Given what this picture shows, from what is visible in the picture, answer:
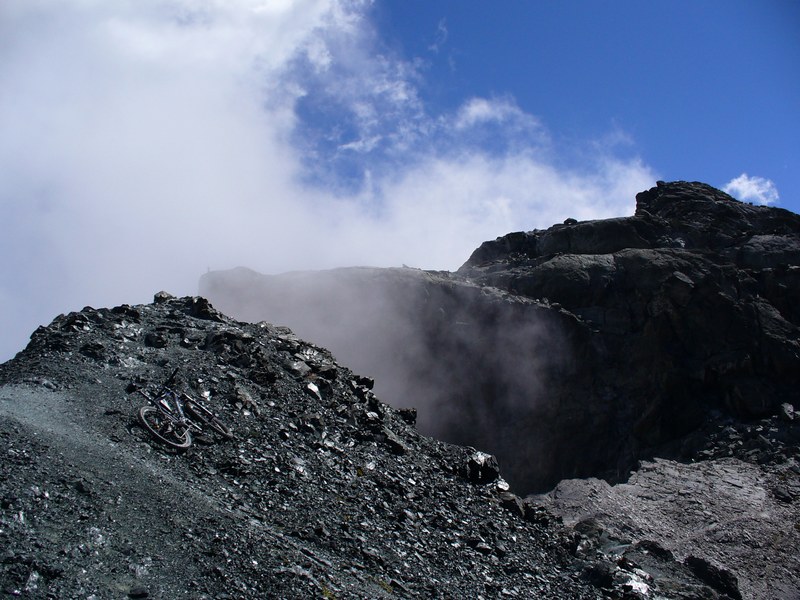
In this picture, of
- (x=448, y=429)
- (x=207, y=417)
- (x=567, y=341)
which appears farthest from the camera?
(x=567, y=341)

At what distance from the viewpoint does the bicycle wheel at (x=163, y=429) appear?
682 inches

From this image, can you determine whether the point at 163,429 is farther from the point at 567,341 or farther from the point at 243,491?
the point at 567,341

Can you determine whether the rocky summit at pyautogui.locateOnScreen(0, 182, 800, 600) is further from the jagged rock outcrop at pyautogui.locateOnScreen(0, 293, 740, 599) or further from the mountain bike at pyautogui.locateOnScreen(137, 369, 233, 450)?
the mountain bike at pyautogui.locateOnScreen(137, 369, 233, 450)

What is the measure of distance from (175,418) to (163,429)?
0.85 m

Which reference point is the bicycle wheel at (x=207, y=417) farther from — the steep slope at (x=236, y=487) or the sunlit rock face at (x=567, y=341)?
the sunlit rock face at (x=567, y=341)

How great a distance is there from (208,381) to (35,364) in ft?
15.0

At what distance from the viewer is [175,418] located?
61.1 feet

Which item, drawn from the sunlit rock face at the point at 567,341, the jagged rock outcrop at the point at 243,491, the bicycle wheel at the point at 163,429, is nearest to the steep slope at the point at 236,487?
the jagged rock outcrop at the point at 243,491

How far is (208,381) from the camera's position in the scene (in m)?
21.5

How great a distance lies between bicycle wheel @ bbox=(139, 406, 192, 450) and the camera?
56.9 ft

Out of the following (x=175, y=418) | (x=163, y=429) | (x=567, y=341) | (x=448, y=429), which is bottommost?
(x=163, y=429)

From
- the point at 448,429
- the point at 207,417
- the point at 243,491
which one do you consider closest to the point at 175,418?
the point at 207,417

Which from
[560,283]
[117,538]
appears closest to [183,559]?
[117,538]

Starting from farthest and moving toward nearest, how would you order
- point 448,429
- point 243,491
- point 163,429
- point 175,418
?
1. point 448,429
2. point 175,418
3. point 163,429
4. point 243,491
